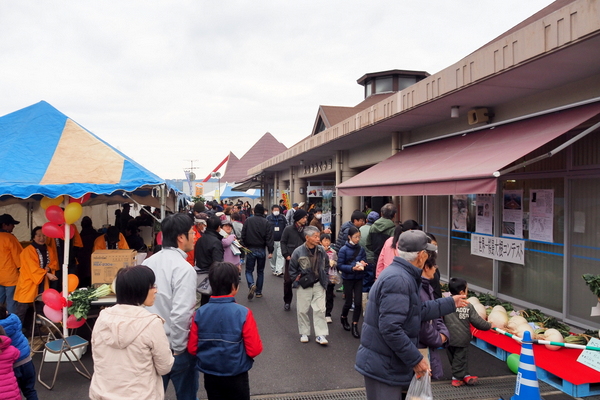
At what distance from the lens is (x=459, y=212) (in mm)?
7766

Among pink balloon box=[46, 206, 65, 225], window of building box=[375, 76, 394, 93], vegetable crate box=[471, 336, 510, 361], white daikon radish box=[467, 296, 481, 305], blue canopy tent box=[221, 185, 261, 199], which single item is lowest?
vegetable crate box=[471, 336, 510, 361]

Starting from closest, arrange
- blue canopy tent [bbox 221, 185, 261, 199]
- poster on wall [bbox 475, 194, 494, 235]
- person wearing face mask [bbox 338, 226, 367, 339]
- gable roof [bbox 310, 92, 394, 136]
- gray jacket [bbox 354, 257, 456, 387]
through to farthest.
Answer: gray jacket [bbox 354, 257, 456, 387]
person wearing face mask [bbox 338, 226, 367, 339]
poster on wall [bbox 475, 194, 494, 235]
gable roof [bbox 310, 92, 394, 136]
blue canopy tent [bbox 221, 185, 261, 199]

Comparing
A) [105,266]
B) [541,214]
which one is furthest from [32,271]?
[541,214]

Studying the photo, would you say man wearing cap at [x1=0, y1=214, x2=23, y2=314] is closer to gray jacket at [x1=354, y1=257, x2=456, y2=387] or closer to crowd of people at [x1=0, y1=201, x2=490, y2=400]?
crowd of people at [x1=0, y1=201, x2=490, y2=400]

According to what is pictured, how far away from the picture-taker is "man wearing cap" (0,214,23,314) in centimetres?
578

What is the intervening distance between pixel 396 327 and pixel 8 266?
5711mm

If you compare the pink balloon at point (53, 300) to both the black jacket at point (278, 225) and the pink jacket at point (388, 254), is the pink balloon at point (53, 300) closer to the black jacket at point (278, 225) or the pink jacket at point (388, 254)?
the pink jacket at point (388, 254)

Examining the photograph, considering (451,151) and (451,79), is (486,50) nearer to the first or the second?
(451,79)

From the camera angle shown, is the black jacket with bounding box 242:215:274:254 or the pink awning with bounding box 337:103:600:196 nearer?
the pink awning with bounding box 337:103:600:196

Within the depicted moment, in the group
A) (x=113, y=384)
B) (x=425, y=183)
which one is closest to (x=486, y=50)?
(x=425, y=183)

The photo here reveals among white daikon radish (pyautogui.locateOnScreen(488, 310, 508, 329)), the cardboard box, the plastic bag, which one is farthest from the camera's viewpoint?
the cardboard box

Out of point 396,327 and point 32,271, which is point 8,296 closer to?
point 32,271

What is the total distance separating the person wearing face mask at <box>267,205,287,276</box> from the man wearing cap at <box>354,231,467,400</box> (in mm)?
7303

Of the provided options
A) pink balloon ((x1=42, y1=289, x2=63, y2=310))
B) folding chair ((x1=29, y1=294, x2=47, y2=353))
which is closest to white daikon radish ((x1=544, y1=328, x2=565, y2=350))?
pink balloon ((x1=42, y1=289, x2=63, y2=310))
